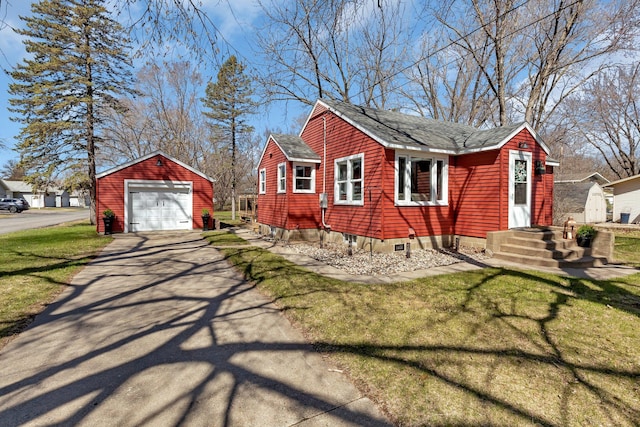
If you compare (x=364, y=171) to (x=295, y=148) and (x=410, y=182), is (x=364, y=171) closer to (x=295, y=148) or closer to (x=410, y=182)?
(x=410, y=182)

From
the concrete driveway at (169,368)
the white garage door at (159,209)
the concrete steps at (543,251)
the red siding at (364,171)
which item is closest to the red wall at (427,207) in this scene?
the red siding at (364,171)

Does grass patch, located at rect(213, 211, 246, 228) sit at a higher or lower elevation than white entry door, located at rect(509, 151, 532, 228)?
lower

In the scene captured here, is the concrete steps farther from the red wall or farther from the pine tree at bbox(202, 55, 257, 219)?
the pine tree at bbox(202, 55, 257, 219)

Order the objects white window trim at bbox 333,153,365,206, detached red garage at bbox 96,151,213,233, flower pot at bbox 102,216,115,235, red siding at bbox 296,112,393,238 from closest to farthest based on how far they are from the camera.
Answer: red siding at bbox 296,112,393,238 < white window trim at bbox 333,153,365,206 < flower pot at bbox 102,216,115,235 < detached red garage at bbox 96,151,213,233

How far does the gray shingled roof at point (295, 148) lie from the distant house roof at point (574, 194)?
19254 mm

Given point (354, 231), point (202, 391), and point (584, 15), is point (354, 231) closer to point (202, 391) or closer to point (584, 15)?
point (202, 391)

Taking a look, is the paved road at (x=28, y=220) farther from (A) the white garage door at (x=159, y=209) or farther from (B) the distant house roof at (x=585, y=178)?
(B) the distant house roof at (x=585, y=178)

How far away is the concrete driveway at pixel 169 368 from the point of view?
239cm

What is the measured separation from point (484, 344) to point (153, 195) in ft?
51.0

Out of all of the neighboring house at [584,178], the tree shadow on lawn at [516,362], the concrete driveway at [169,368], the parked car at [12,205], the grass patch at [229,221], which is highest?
the neighboring house at [584,178]

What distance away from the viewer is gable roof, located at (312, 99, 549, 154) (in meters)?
8.88

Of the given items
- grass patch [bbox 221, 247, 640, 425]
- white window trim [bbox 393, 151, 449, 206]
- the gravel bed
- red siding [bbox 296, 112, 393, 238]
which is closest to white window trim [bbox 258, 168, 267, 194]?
red siding [bbox 296, 112, 393, 238]

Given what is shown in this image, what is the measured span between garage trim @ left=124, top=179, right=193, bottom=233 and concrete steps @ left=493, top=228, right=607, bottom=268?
1386 centimetres

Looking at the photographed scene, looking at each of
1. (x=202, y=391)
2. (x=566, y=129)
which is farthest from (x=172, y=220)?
(x=566, y=129)
